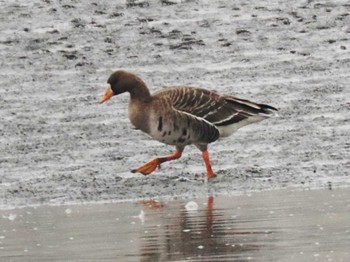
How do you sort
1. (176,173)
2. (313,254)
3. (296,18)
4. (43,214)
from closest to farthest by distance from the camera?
(313,254) < (43,214) < (176,173) < (296,18)

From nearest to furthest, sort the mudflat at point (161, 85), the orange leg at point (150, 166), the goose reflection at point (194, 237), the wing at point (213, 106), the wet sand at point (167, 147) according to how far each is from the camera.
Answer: the goose reflection at point (194, 237) < the wet sand at point (167, 147) < the mudflat at point (161, 85) < the orange leg at point (150, 166) < the wing at point (213, 106)

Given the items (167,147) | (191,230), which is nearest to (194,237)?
(191,230)

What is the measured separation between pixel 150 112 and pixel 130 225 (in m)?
3.25

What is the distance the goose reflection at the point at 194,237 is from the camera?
9148 millimetres

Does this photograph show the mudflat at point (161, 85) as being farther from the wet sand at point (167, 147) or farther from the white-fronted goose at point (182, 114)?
the white-fronted goose at point (182, 114)

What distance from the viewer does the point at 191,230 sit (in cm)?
1029

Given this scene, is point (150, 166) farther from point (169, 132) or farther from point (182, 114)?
point (182, 114)

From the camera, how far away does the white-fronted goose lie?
546 inches

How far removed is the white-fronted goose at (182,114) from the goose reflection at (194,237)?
2286mm

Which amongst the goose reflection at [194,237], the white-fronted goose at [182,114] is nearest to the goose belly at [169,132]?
the white-fronted goose at [182,114]

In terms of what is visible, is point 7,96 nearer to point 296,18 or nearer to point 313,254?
point 296,18

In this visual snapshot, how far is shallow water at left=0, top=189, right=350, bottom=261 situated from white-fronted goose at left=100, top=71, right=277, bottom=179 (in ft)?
5.37

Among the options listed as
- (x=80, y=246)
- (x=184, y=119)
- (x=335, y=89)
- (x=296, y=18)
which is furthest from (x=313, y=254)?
(x=296, y=18)

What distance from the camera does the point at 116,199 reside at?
12555mm
